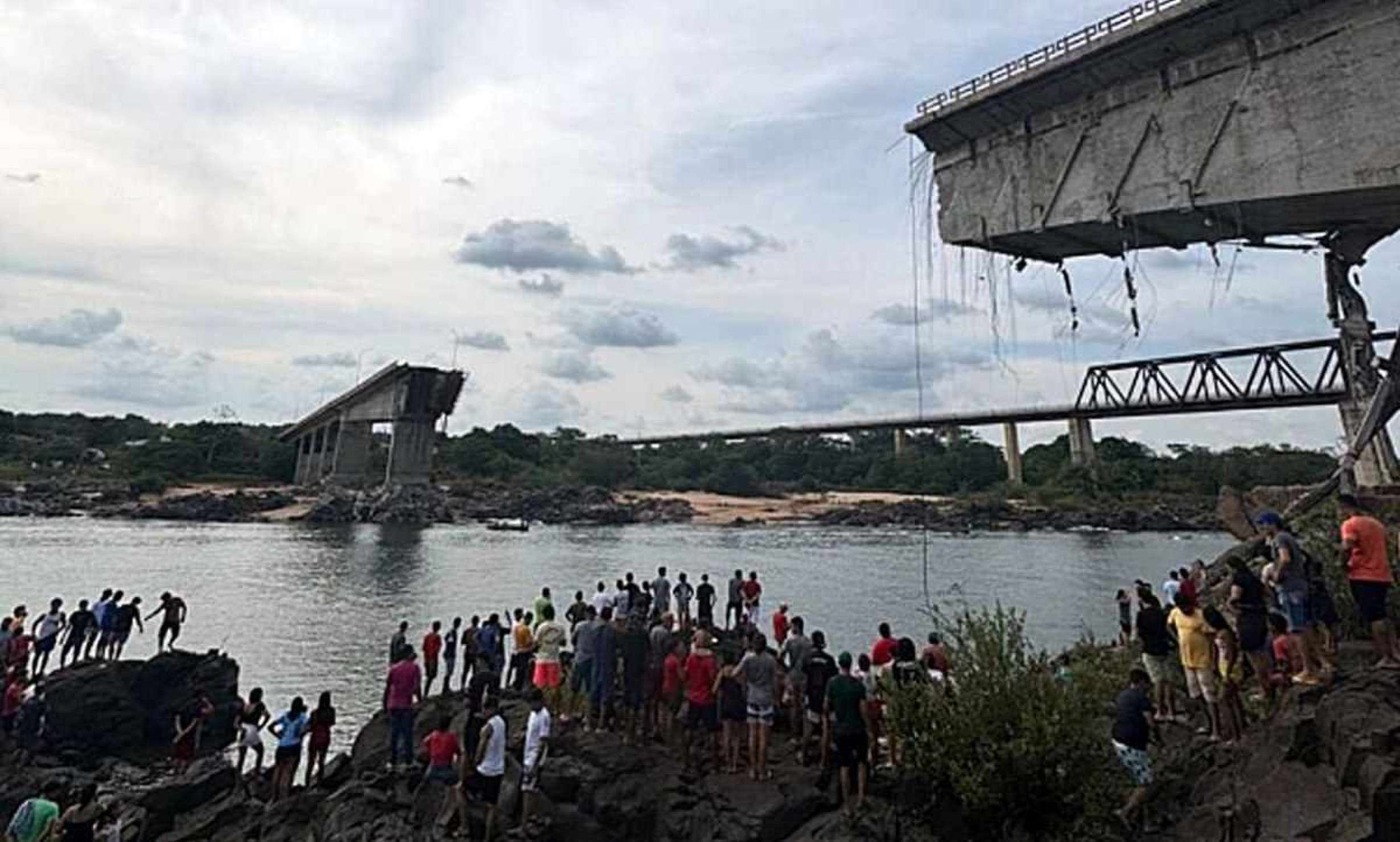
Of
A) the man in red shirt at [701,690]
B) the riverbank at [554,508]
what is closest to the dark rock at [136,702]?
the man in red shirt at [701,690]

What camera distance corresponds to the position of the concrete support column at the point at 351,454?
9819 cm

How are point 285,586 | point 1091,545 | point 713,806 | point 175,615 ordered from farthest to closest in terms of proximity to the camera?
point 1091,545 < point 285,586 < point 175,615 < point 713,806

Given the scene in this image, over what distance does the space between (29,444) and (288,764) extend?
120 m

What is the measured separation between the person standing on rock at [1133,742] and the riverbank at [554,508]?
77.0 meters

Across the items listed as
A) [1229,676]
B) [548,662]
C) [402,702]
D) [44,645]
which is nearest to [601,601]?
[548,662]

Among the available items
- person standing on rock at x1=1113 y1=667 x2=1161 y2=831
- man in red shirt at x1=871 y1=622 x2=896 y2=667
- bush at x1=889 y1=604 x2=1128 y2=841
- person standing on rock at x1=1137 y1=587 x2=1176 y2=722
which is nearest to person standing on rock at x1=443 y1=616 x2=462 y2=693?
man in red shirt at x1=871 y1=622 x2=896 y2=667

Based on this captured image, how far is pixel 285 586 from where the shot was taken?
44.5 metres

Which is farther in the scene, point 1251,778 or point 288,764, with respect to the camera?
point 288,764

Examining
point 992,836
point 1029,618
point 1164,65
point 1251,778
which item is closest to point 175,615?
point 992,836

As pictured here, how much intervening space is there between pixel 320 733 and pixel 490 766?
5065 millimetres

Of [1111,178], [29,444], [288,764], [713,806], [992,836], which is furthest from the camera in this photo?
[29,444]

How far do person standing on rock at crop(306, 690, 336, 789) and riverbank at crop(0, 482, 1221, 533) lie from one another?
75.7m

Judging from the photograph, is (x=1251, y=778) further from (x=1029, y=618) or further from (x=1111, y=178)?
(x=1029, y=618)

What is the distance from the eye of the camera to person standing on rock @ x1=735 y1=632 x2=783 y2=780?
1181 cm
